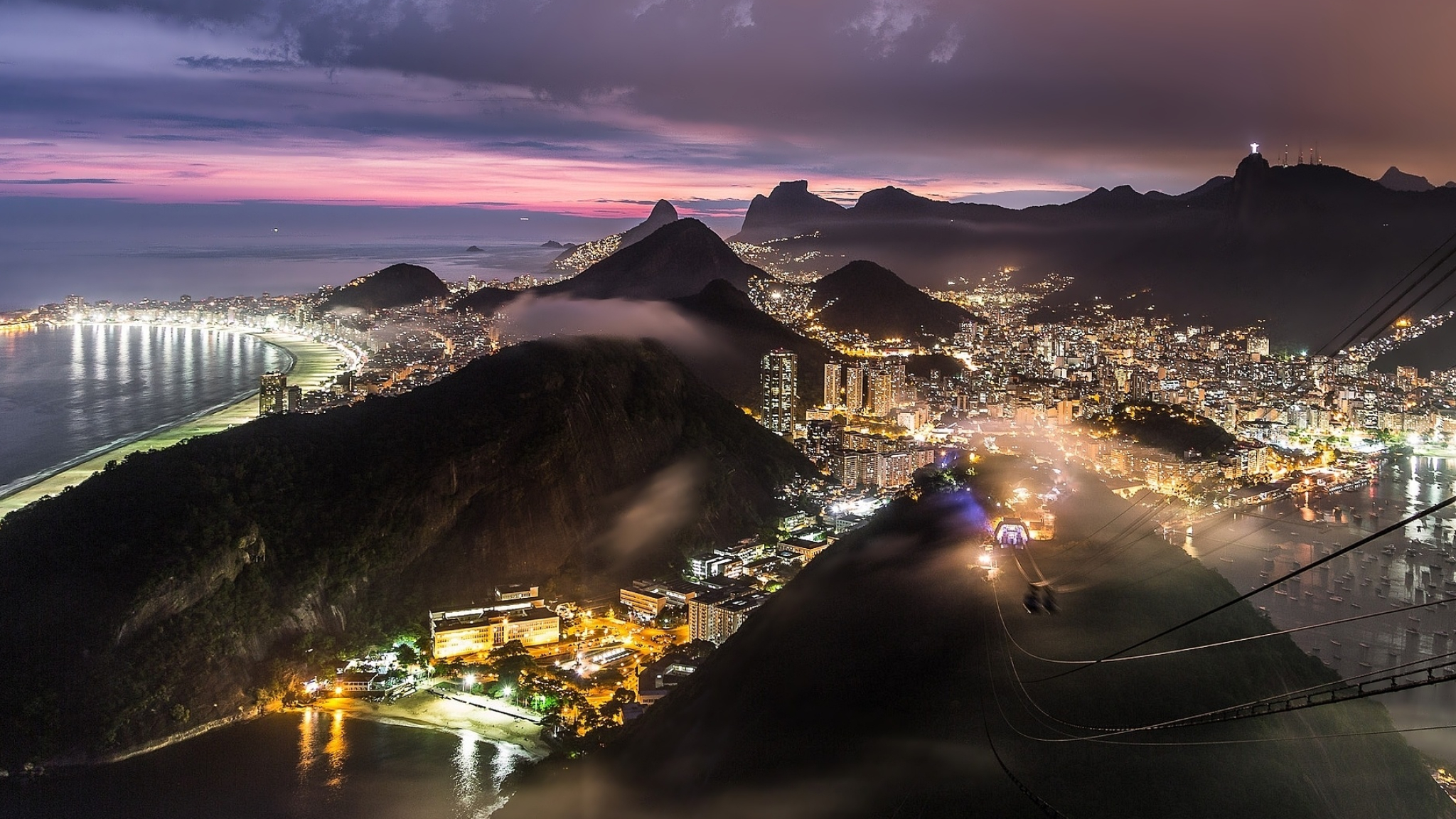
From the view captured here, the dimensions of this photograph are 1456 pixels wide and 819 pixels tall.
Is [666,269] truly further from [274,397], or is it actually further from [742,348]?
[274,397]

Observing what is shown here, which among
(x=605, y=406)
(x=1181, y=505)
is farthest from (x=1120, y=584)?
(x=605, y=406)

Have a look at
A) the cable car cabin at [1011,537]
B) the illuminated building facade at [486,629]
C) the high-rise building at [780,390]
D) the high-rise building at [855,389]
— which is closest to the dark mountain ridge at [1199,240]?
the high-rise building at [855,389]

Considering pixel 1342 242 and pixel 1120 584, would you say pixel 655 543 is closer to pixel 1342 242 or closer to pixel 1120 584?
pixel 1120 584

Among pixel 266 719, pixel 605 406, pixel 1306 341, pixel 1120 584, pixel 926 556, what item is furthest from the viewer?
pixel 1306 341

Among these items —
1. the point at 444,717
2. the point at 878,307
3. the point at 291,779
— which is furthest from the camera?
the point at 878,307

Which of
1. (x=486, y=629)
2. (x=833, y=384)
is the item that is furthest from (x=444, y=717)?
(x=833, y=384)

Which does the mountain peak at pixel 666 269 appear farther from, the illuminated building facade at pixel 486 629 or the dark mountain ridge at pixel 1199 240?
the illuminated building facade at pixel 486 629

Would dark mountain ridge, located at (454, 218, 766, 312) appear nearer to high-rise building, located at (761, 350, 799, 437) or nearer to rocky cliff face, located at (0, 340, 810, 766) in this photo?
high-rise building, located at (761, 350, 799, 437)

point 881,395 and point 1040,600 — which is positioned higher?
point 881,395
